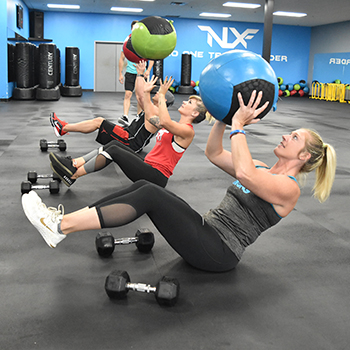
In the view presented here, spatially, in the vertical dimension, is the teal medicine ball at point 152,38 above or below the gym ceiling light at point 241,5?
below

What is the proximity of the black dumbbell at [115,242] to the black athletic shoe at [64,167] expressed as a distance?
99 cm

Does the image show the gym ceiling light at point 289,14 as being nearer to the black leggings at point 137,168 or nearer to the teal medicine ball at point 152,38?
the teal medicine ball at point 152,38

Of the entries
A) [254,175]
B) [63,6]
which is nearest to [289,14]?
[63,6]

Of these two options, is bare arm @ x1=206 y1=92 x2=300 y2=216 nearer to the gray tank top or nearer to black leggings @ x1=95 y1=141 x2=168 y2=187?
the gray tank top

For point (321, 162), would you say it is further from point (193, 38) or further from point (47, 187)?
point (193, 38)

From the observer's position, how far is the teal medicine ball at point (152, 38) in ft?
10.3

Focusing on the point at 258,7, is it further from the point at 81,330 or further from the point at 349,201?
the point at 81,330

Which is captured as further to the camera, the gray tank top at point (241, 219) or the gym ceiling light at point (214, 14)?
the gym ceiling light at point (214, 14)

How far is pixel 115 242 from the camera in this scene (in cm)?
203

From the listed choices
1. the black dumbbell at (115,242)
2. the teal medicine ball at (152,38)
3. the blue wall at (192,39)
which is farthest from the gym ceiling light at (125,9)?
the black dumbbell at (115,242)

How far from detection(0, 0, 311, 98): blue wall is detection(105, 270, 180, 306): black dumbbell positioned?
13141 millimetres

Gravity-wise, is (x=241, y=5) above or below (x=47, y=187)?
above

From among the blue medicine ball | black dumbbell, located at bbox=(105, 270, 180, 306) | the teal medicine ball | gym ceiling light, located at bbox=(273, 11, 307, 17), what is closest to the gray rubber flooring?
black dumbbell, located at bbox=(105, 270, 180, 306)

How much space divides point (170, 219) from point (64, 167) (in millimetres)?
1473
